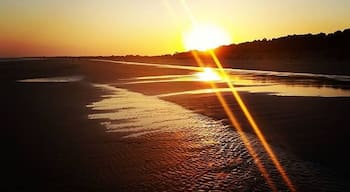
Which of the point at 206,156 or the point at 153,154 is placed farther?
the point at 153,154

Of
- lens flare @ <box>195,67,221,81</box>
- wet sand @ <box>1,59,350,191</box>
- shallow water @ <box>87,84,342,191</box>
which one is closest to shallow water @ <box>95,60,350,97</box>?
lens flare @ <box>195,67,221,81</box>

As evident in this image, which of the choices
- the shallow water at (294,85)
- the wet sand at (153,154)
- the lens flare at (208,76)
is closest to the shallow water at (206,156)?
the wet sand at (153,154)

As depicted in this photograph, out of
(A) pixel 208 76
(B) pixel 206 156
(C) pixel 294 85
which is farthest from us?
(A) pixel 208 76

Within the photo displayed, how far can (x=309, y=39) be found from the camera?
89.4 metres

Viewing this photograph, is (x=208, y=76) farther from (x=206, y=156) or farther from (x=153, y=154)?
(x=206, y=156)

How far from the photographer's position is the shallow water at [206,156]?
6.64m

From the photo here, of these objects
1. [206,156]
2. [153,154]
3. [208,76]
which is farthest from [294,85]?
[153,154]

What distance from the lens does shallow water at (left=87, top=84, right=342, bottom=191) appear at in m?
6.64

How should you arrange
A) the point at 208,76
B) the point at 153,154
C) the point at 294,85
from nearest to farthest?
the point at 153,154
the point at 294,85
the point at 208,76

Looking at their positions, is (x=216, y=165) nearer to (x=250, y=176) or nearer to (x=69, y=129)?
(x=250, y=176)

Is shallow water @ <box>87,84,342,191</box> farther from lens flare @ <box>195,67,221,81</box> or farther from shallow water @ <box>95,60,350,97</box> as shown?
lens flare @ <box>195,67,221,81</box>

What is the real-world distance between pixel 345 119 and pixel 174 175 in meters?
7.12

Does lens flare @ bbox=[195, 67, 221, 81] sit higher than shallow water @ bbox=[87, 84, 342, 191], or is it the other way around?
lens flare @ bbox=[195, 67, 221, 81]

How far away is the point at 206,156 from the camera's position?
8.42m
